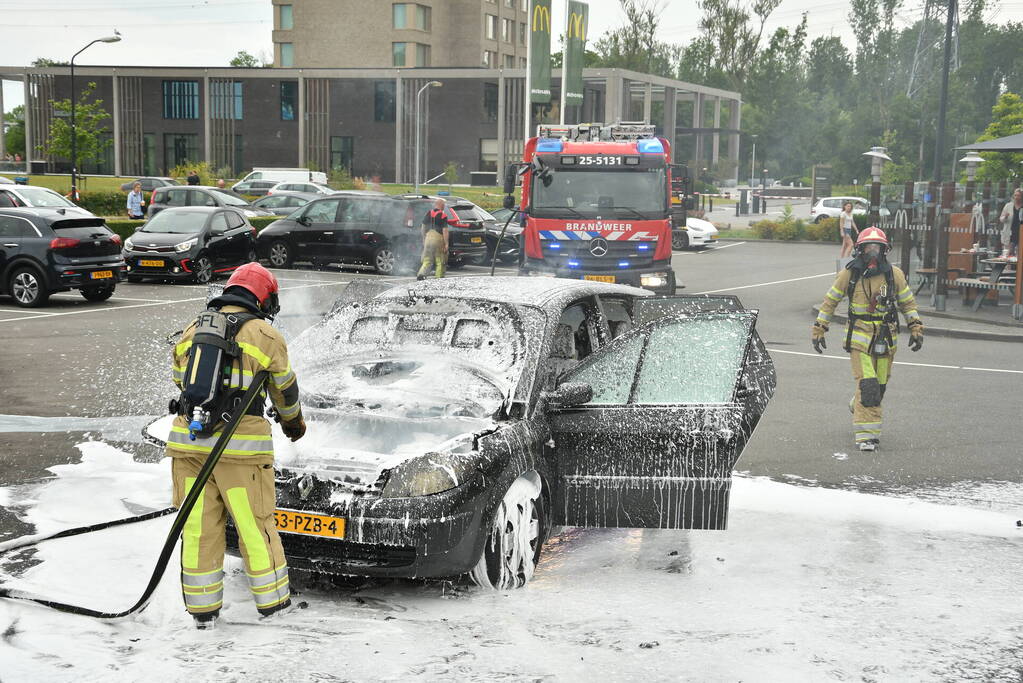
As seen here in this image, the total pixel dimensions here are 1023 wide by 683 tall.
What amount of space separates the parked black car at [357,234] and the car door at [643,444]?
1900 cm

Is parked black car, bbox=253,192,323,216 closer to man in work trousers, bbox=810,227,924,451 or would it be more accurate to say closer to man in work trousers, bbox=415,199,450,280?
man in work trousers, bbox=415,199,450,280

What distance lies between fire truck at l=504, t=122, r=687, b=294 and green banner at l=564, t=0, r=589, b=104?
13585 mm

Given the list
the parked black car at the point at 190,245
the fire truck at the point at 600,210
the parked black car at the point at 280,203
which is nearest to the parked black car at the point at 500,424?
the fire truck at the point at 600,210

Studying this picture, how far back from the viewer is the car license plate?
514cm

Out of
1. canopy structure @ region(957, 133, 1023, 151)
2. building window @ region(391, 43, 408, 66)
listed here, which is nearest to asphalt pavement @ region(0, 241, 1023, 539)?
canopy structure @ region(957, 133, 1023, 151)

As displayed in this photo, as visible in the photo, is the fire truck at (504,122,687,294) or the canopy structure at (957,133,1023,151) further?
the canopy structure at (957,133,1023,151)

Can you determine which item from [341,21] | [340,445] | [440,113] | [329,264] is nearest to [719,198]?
[440,113]

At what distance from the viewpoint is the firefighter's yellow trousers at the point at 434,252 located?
2166cm

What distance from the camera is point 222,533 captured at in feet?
16.8

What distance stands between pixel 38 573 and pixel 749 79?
319ft

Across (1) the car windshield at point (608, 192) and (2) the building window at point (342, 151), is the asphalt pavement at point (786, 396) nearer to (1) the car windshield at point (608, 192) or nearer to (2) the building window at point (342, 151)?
(1) the car windshield at point (608, 192)

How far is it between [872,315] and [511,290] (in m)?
3.79

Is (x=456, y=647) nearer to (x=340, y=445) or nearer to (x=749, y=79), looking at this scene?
(x=340, y=445)

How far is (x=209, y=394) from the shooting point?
15.9 ft
